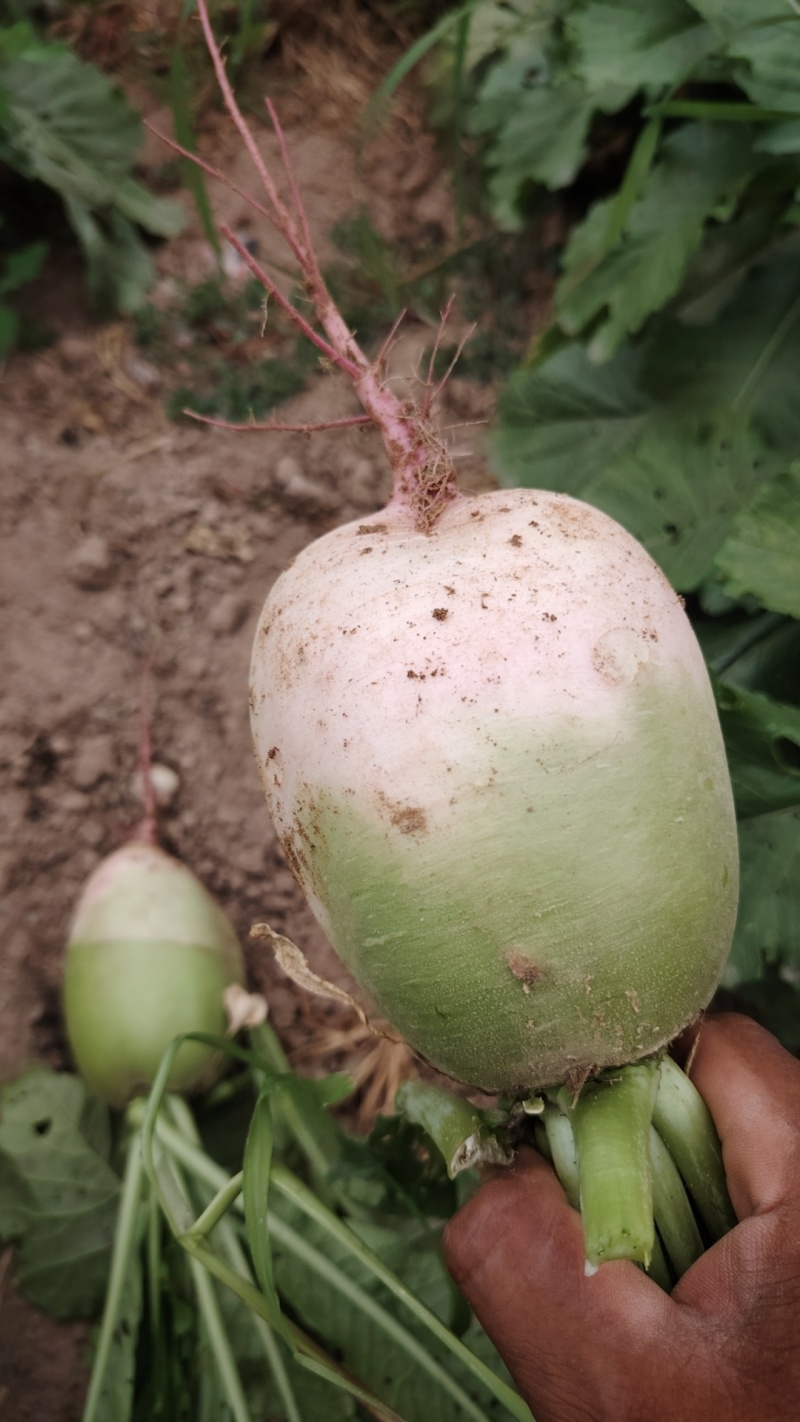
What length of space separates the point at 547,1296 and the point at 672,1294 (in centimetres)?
11

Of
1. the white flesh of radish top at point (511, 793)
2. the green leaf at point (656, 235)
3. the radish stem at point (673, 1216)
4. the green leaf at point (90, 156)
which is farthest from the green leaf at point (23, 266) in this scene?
the radish stem at point (673, 1216)

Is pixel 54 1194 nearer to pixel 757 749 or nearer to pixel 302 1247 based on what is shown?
pixel 302 1247

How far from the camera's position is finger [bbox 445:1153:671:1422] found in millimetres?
870

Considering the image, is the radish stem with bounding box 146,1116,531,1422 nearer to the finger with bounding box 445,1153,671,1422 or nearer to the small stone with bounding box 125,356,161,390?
the finger with bounding box 445,1153,671,1422

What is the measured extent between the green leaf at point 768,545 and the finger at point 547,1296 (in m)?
0.68

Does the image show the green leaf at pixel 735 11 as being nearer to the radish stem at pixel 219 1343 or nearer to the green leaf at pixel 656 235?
the green leaf at pixel 656 235

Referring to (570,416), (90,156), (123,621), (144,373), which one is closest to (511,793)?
(570,416)

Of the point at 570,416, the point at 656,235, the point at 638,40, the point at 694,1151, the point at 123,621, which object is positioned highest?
the point at 638,40

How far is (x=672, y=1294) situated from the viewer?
914 mm

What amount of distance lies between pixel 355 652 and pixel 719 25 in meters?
1.02

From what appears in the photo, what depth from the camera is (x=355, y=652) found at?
0.89m

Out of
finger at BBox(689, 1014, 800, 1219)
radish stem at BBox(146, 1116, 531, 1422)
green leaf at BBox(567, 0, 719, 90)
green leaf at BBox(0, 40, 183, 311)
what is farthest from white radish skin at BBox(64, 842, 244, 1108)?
green leaf at BBox(567, 0, 719, 90)

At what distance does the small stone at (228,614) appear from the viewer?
1731 millimetres

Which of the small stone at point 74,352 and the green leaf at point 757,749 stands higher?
the green leaf at point 757,749
